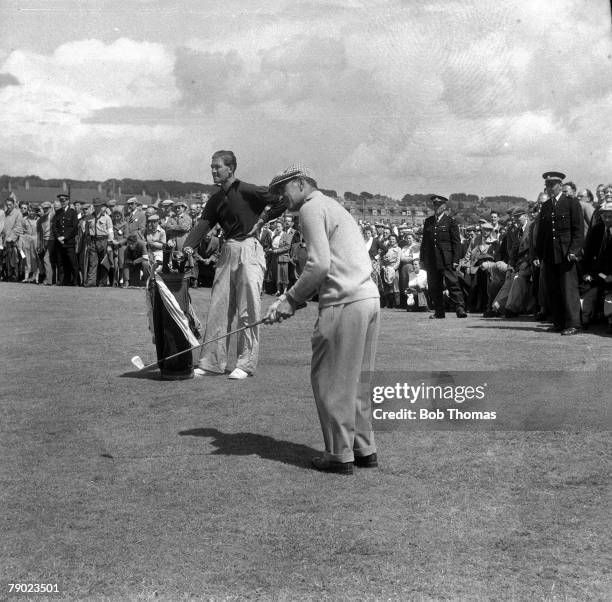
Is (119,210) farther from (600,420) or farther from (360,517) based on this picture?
(360,517)

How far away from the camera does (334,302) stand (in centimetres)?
653

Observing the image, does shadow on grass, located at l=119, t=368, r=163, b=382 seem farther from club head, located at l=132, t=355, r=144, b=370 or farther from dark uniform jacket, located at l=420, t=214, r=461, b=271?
dark uniform jacket, located at l=420, t=214, r=461, b=271

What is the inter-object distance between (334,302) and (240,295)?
12.6 feet

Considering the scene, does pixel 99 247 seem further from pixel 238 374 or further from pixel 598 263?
pixel 238 374

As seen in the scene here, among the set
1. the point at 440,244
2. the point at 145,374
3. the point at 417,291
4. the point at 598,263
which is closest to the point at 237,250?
the point at 145,374

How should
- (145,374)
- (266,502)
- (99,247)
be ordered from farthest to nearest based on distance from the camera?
1. (99,247)
2. (145,374)
3. (266,502)

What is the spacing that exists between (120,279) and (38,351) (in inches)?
528

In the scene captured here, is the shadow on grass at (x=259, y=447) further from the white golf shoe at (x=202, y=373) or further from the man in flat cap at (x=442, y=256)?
the man in flat cap at (x=442, y=256)

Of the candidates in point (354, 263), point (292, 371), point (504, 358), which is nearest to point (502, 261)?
point (504, 358)

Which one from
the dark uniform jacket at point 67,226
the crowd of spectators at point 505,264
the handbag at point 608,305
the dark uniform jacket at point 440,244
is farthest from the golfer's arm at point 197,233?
the dark uniform jacket at point 67,226

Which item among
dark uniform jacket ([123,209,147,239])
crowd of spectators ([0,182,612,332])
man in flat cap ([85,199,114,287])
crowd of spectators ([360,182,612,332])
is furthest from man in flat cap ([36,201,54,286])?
crowd of spectators ([360,182,612,332])

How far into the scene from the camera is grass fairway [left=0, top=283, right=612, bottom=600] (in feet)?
15.6

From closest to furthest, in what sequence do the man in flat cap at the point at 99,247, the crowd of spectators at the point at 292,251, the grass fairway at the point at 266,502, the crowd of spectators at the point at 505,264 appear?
1. the grass fairway at the point at 266,502
2. the crowd of spectators at the point at 505,264
3. the crowd of spectators at the point at 292,251
4. the man in flat cap at the point at 99,247

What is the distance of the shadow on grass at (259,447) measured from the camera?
23.1ft
